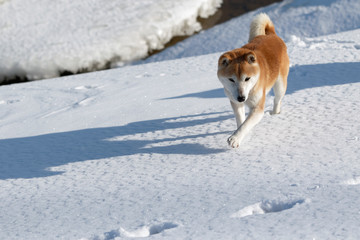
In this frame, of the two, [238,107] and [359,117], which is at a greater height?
[238,107]

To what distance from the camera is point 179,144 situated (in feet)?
11.7

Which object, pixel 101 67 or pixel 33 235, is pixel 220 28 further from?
pixel 33 235

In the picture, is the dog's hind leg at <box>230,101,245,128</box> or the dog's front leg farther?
the dog's hind leg at <box>230,101,245,128</box>

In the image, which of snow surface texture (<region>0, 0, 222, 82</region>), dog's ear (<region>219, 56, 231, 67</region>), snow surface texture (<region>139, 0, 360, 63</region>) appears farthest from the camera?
snow surface texture (<region>0, 0, 222, 82</region>)

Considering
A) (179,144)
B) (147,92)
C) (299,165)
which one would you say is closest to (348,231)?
(299,165)

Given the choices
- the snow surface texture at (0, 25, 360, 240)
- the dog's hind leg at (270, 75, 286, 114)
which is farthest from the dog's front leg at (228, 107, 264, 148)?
the dog's hind leg at (270, 75, 286, 114)

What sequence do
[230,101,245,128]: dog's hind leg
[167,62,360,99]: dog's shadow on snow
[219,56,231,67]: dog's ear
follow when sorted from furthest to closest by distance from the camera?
[167,62,360,99]: dog's shadow on snow
[230,101,245,128]: dog's hind leg
[219,56,231,67]: dog's ear

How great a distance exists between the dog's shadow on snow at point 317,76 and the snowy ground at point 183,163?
0.02 m

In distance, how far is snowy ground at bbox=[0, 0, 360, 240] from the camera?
Answer: 7.69ft

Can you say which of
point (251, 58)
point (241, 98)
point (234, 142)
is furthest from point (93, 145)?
point (251, 58)

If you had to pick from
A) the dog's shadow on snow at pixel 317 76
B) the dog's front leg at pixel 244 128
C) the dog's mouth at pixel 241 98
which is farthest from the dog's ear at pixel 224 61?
the dog's shadow on snow at pixel 317 76

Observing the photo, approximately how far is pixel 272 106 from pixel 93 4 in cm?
695

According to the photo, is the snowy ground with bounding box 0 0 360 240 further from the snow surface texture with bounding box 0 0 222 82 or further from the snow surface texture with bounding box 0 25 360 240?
the snow surface texture with bounding box 0 0 222 82

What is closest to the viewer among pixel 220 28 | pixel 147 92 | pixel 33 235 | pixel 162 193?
pixel 33 235
